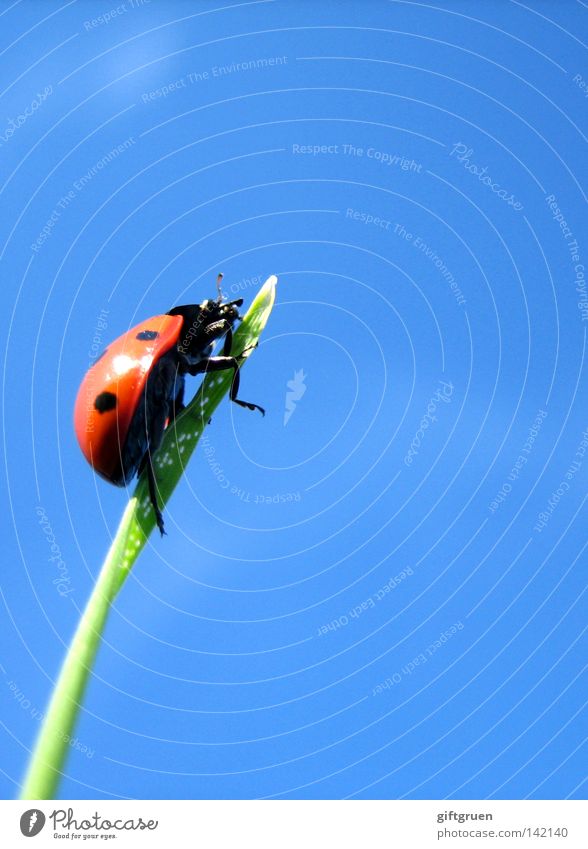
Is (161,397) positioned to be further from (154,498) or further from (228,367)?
(154,498)

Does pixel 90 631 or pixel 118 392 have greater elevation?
pixel 118 392

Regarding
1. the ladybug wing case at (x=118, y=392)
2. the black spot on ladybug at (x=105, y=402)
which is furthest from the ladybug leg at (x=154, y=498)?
the black spot on ladybug at (x=105, y=402)

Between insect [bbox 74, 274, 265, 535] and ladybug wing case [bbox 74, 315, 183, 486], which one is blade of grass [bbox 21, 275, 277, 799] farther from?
ladybug wing case [bbox 74, 315, 183, 486]

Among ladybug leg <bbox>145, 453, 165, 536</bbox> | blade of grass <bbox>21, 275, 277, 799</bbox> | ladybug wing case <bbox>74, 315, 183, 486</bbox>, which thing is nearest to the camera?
blade of grass <bbox>21, 275, 277, 799</bbox>

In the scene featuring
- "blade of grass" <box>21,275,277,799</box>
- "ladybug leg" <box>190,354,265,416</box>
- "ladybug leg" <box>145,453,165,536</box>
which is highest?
"ladybug leg" <box>190,354,265,416</box>

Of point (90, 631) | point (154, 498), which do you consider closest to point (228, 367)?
point (154, 498)

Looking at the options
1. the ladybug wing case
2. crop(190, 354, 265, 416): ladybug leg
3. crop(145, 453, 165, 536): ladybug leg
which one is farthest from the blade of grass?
the ladybug wing case

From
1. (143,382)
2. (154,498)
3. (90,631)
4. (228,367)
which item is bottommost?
(90,631)

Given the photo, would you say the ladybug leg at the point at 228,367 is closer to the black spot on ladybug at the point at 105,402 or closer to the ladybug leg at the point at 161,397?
the ladybug leg at the point at 161,397
